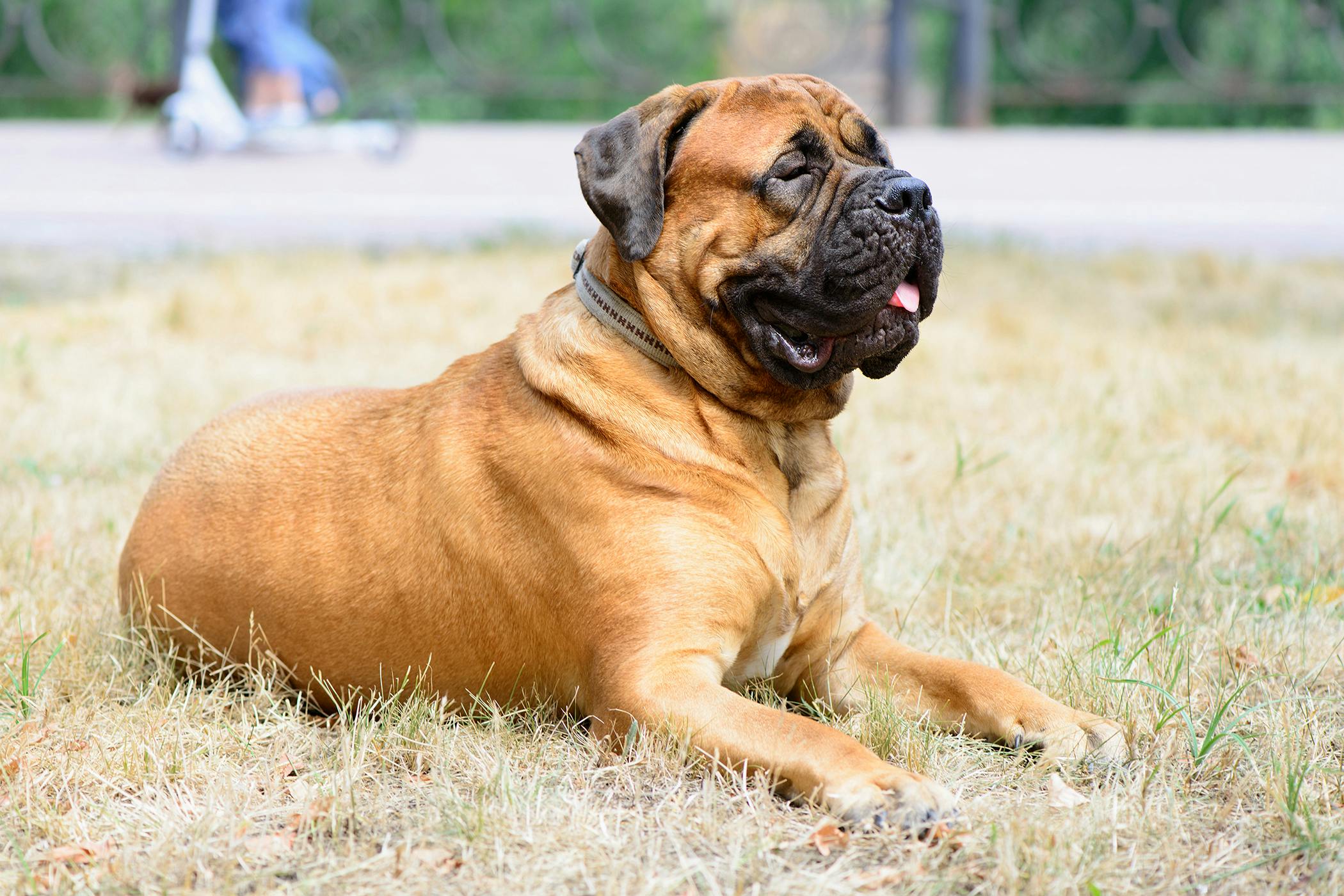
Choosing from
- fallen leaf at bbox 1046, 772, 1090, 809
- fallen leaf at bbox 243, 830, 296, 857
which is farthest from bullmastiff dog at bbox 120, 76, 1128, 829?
fallen leaf at bbox 243, 830, 296, 857

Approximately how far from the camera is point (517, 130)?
15500 mm

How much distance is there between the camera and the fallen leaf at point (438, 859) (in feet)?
8.10

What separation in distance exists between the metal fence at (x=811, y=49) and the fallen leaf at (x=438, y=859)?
43.7 feet

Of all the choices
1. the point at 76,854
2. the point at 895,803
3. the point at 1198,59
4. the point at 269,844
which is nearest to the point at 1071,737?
the point at 895,803

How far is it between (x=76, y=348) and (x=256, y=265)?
5.75 feet

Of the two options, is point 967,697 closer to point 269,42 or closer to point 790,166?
point 790,166

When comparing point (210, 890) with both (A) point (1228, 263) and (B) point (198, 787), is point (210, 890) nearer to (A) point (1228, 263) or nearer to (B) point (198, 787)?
(B) point (198, 787)

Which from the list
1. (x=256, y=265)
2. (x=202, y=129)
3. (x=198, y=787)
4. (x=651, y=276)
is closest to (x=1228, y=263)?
(x=256, y=265)

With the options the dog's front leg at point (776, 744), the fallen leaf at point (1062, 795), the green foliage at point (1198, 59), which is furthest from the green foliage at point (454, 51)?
the fallen leaf at point (1062, 795)

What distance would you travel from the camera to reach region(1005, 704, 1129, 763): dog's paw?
2.94m

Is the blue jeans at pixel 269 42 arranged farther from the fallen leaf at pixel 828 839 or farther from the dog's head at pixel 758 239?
the fallen leaf at pixel 828 839

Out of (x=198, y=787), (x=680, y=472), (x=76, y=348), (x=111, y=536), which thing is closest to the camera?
(x=198, y=787)

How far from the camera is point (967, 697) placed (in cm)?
317

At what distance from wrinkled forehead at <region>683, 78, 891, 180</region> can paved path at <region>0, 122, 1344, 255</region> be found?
6571 mm
